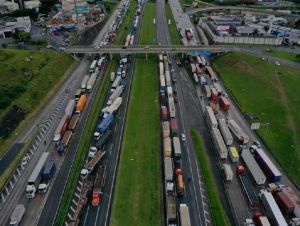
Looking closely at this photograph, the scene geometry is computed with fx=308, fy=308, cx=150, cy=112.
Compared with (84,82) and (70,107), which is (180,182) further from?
(84,82)

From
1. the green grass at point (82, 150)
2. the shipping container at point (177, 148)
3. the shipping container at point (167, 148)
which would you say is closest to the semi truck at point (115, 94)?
the green grass at point (82, 150)

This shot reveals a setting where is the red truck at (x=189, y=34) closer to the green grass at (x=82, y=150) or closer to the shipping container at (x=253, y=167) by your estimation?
the green grass at (x=82, y=150)

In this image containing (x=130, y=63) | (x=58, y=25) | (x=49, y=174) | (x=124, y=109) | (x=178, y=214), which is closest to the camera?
(x=178, y=214)

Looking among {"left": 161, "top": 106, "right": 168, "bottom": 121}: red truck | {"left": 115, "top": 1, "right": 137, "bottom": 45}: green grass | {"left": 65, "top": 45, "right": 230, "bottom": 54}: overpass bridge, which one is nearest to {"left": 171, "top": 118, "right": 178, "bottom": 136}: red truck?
{"left": 161, "top": 106, "right": 168, "bottom": 121}: red truck

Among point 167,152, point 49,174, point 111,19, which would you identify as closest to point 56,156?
point 49,174

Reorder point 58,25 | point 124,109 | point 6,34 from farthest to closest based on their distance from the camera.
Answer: point 58,25
point 6,34
point 124,109

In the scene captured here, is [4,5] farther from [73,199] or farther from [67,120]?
[73,199]
